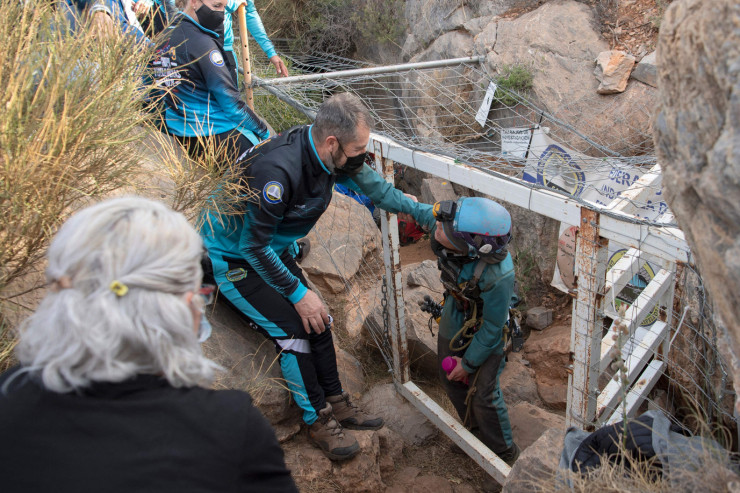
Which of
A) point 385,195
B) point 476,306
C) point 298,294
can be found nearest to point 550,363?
point 476,306

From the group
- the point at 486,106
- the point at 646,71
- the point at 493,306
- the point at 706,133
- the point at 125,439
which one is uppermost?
the point at 646,71

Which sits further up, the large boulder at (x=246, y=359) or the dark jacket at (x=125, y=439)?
the dark jacket at (x=125, y=439)

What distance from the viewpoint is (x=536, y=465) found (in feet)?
7.07

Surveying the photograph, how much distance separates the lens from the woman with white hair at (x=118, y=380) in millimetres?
1101

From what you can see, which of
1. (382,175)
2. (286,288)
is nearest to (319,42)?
(382,175)

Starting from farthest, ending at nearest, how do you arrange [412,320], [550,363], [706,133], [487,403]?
[550,363] < [412,320] < [487,403] < [706,133]

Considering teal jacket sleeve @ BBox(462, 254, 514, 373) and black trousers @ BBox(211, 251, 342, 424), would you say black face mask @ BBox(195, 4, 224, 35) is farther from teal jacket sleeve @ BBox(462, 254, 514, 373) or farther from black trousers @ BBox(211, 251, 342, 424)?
teal jacket sleeve @ BBox(462, 254, 514, 373)

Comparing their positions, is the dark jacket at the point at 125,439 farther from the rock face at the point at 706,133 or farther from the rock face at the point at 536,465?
the rock face at the point at 536,465

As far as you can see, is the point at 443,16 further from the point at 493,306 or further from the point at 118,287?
the point at 118,287

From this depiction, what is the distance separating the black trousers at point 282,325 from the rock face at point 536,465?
125 centimetres

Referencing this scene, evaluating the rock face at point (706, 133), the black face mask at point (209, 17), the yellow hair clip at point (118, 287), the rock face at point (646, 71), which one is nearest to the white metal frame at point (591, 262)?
the rock face at point (706, 133)

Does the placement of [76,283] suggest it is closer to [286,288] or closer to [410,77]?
[286,288]

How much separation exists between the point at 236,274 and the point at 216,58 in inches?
58.5

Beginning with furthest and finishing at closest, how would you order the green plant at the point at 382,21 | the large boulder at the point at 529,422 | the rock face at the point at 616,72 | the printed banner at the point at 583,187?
the green plant at the point at 382,21
the rock face at the point at 616,72
the large boulder at the point at 529,422
the printed banner at the point at 583,187
